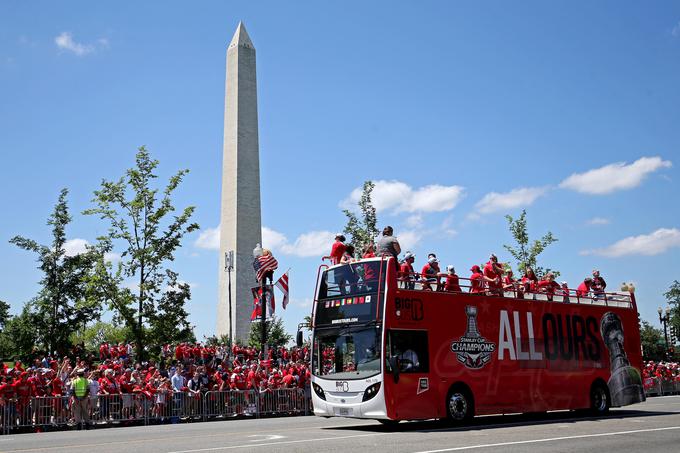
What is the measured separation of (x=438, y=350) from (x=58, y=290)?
24734mm

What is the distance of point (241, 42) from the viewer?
1763 inches

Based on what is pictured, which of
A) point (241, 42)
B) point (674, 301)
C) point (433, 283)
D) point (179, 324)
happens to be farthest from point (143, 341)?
point (674, 301)

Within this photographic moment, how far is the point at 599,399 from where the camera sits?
18922 mm

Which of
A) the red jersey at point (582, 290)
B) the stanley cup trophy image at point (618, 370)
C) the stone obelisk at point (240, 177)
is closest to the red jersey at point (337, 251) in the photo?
the red jersey at point (582, 290)

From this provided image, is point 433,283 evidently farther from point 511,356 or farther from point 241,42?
point 241,42

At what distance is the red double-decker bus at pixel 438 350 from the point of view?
14227mm

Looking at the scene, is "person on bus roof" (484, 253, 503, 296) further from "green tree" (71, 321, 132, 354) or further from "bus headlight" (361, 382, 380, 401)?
"green tree" (71, 321, 132, 354)

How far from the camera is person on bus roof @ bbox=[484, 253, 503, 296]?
16.6 metres

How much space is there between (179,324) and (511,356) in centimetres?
1714

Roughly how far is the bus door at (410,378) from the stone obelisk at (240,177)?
99.2ft

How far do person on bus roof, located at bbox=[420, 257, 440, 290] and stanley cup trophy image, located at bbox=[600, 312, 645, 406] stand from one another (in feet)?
20.4

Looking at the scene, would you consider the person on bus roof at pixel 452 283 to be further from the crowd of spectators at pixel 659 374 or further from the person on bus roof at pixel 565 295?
the crowd of spectators at pixel 659 374

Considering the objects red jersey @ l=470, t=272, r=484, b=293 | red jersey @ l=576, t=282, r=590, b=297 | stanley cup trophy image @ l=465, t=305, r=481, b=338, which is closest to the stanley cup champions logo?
stanley cup trophy image @ l=465, t=305, r=481, b=338

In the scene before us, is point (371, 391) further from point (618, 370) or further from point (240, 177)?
point (240, 177)
